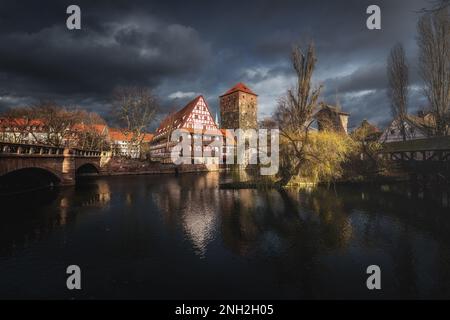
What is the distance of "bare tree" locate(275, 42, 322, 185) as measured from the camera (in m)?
21.5

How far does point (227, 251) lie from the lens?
755 centimetres

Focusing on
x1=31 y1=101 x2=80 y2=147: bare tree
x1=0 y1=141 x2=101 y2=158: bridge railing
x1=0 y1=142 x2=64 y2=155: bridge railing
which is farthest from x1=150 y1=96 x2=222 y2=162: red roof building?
x1=0 y1=142 x2=64 y2=155: bridge railing

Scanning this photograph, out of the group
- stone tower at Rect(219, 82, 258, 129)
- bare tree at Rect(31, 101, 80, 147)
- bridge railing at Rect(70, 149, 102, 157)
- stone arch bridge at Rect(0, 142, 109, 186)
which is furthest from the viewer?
stone tower at Rect(219, 82, 258, 129)

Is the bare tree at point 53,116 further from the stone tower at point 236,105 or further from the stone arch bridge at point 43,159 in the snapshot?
the stone tower at point 236,105

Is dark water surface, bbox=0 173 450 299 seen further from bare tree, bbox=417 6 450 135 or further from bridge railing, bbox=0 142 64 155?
bare tree, bbox=417 6 450 135

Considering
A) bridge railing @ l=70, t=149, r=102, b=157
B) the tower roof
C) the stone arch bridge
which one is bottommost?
the stone arch bridge

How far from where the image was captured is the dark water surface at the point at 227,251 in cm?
544

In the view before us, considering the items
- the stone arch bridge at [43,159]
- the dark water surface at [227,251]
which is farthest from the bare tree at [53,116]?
the dark water surface at [227,251]

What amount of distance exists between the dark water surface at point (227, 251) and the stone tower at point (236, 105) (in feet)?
207

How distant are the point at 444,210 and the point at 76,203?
22.7 meters

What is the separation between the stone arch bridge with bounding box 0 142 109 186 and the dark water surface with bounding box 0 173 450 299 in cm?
362

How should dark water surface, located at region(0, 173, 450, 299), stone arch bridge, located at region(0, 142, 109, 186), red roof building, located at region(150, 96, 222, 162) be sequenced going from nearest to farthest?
dark water surface, located at region(0, 173, 450, 299)
stone arch bridge, located at region(0, 142, 109, 186)
red roof building, located at region(150, 96, 222, 162)
